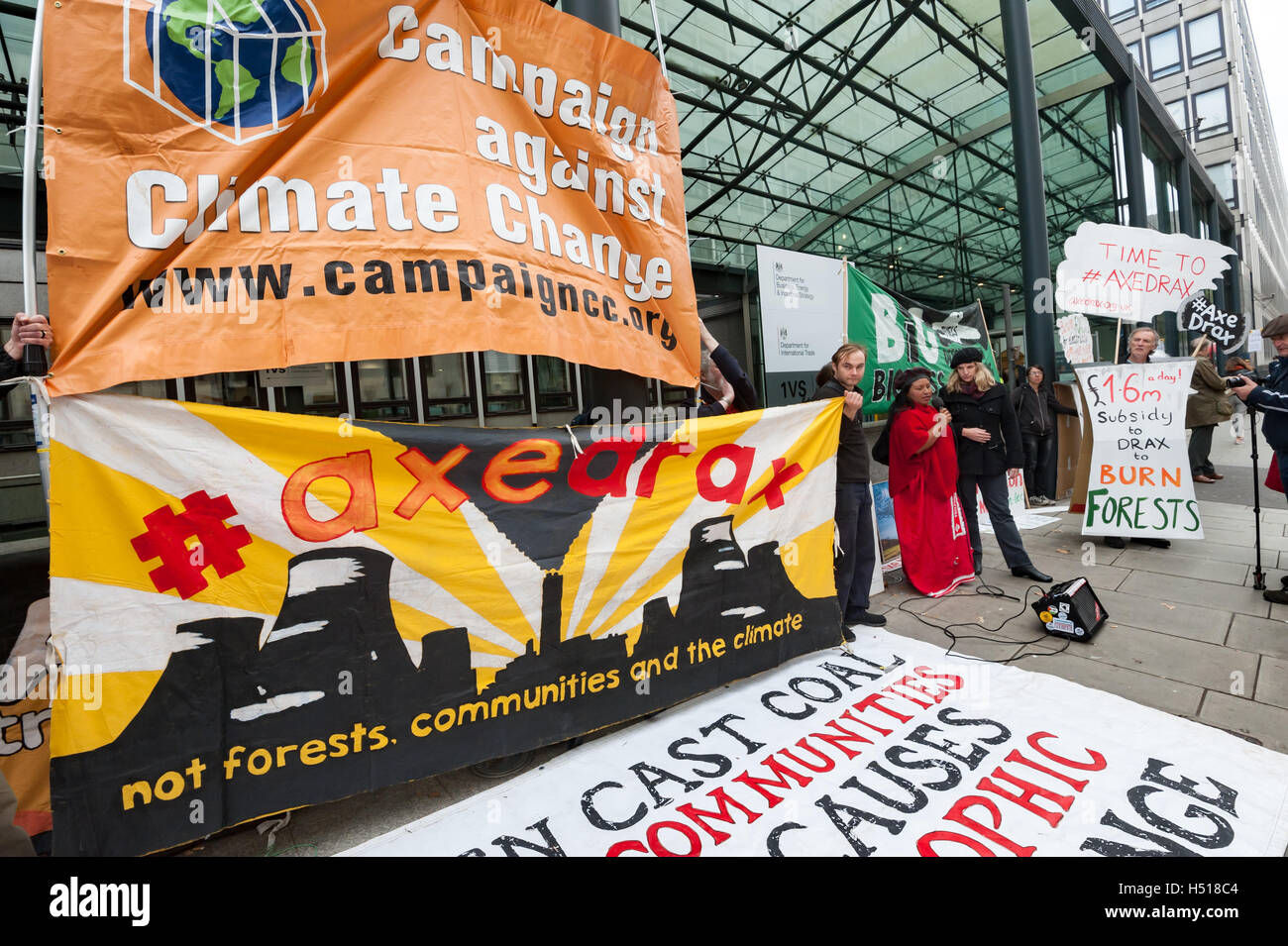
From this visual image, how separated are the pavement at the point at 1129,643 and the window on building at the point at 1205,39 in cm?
4249

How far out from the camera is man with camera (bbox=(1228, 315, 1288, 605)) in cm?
387

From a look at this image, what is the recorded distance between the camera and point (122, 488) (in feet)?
5.75

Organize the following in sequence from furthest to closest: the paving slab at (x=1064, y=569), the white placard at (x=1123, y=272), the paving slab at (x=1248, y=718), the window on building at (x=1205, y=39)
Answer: the window on building at (x=1205, y=39) < the white placard at (x=1123, y=272) < the paving slab at (x=1064, y=569) < the paving slab at (x=1248, y=718)

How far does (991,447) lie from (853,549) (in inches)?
76.4

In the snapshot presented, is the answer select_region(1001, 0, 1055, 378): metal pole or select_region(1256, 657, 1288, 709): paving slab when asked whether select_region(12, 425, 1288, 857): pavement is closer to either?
select_region(1256, 657, 1288, 709): paving slab

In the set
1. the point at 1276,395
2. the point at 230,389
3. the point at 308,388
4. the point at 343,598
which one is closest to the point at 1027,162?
the point at 1276,395

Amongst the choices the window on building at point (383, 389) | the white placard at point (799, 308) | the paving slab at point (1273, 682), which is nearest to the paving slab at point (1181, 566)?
the paving slab at point (1273, 682)

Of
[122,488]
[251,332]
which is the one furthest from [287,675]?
[251,332]

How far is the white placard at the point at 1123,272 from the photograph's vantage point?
19.0ft

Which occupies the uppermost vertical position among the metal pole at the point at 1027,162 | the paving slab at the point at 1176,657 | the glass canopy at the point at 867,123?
the glass canopy at the point at 867,123

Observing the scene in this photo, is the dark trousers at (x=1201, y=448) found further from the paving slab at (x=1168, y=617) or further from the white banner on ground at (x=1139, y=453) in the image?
the paving slab at (x=1168, y=617)

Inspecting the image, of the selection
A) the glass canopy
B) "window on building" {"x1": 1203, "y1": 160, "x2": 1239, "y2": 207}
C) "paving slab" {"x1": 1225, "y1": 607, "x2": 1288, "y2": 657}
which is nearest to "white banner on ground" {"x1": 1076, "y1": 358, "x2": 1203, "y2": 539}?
"paving slab" {"x1": 1225, "y1": 607, "x2": 1288, "y2": 657}

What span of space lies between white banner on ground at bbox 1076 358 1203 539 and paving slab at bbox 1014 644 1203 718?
2783 mm

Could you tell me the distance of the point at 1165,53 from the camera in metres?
33.6
